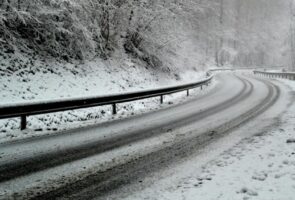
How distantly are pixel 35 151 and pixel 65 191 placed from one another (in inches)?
113

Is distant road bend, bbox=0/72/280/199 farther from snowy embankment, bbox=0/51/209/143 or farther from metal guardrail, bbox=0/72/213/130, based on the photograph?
snowy embankment, bbox=0/51/209/143

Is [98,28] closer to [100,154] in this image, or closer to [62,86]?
[62,86]

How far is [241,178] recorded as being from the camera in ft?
18.2

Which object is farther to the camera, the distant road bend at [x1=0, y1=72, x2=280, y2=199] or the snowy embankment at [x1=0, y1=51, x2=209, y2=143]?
the snowy embankment at [x1=0, y1=51, x2=209, y2=143]

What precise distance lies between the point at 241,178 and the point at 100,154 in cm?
315

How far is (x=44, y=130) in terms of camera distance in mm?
10211

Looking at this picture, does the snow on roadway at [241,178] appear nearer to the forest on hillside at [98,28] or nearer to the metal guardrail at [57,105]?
the metal guardrail at [57,105]

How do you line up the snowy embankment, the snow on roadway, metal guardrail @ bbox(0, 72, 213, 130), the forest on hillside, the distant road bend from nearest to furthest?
the snow on roadway
the distant road bend
metal guardrail @ bbox(0, 72, 213, 130)
the snowy embankment
the forest on hillside

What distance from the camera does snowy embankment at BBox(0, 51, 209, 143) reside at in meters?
11.2

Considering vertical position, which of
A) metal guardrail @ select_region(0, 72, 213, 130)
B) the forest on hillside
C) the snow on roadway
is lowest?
the snow on roadway

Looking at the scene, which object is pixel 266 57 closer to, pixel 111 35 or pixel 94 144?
pixel 111 35

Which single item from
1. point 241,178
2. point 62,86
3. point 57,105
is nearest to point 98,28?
point 62,86

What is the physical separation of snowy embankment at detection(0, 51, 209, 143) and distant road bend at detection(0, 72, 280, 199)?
149 cm

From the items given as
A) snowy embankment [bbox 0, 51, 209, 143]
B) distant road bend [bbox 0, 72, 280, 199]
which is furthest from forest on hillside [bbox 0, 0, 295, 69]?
distant road bend [bbox 0, 72, 280, 199]
